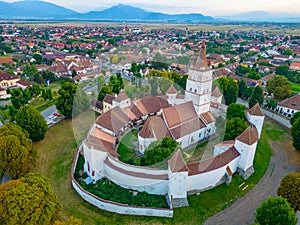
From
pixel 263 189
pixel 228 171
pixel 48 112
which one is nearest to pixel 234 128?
pixel 228 171

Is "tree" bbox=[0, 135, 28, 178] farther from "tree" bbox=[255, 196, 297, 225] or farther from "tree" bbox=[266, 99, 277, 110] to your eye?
"tree" bbox=[266, 99, 277, 110]

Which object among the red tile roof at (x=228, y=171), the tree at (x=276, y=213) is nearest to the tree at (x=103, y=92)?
the red tile roof at (x=228, y=171)

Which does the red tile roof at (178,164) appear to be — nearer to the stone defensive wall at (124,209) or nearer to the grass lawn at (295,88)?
the stone defensive wall at (124,209)

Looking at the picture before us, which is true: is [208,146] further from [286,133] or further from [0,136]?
[0,136]

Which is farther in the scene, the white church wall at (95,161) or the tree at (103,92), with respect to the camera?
the tree at (103,92)

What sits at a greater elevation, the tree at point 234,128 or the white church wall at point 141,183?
the tree at point 234,128

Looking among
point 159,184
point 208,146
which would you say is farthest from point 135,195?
point 208,146
